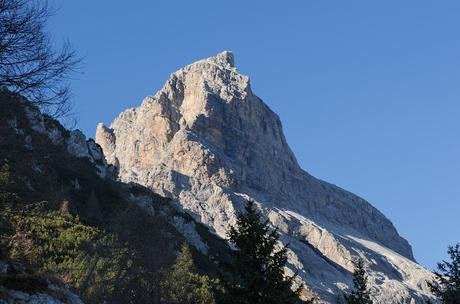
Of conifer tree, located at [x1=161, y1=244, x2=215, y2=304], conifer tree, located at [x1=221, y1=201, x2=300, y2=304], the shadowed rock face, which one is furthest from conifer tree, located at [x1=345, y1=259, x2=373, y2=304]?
the shadowed rock face

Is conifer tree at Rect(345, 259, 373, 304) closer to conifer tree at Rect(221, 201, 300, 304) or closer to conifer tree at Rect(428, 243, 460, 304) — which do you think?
conifer tree at Rect(428, 243, 460, 304)

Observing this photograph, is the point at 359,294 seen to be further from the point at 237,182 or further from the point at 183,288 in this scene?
the point at 237,182

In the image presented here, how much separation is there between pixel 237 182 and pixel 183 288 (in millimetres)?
121992

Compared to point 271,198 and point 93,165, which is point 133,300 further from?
point 271,198

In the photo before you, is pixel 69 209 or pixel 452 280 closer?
pixel 452 280

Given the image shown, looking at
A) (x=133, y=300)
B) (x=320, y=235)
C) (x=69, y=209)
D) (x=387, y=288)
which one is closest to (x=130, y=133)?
(x=320, y=235)

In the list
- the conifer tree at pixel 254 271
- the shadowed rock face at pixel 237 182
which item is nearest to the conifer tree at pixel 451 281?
the conifer tree at pixel 254 271

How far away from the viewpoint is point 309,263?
5153 inches

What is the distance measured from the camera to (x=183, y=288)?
44.2 metres

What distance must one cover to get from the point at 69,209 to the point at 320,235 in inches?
4094

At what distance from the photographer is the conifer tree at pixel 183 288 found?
38.5 m

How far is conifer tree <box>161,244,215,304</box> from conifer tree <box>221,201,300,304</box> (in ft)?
46.2

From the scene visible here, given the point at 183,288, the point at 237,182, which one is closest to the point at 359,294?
the point at 183,288

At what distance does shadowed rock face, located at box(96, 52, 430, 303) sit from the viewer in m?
138
